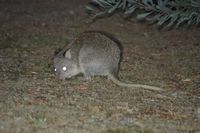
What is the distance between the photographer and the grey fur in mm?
8409

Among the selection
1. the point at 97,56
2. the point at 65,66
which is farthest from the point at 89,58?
the point at 65,66

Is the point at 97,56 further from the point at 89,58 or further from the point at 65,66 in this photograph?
the point at 65,66

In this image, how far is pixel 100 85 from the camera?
326 inches

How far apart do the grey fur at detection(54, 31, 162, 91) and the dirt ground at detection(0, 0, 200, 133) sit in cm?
16

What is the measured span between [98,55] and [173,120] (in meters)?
2.12

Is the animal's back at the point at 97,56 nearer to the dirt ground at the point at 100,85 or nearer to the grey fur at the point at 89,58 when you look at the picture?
the grey fur at the point at 89,58

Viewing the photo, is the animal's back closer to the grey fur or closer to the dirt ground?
the grey fur

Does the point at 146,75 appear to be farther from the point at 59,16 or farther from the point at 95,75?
the point at 59,16

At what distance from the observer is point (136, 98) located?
301 inches

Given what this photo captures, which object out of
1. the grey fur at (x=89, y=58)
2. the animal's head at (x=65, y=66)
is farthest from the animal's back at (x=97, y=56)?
the animal's head at (x=65, y=66)

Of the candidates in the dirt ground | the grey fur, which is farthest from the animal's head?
the dirt ground

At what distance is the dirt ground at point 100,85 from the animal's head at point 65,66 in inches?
4.5

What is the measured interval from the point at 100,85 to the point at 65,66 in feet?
2.40

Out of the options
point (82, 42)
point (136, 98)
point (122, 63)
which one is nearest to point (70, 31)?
point (122, 63)
